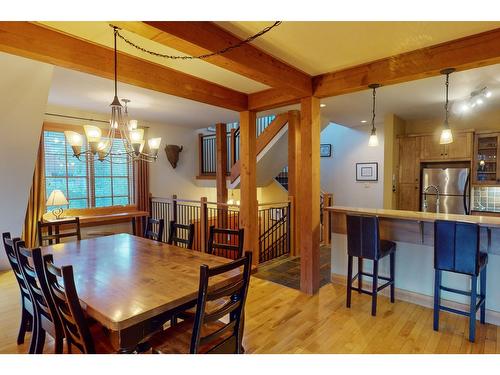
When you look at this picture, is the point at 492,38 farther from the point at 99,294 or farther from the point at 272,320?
the point at 99,294

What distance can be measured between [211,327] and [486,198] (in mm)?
5350

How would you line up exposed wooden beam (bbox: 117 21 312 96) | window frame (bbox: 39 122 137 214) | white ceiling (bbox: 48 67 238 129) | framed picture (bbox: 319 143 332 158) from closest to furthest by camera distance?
exposed wooden beam (bbox: 117 21 312 96) → white ceiling (bbox: 48 67 238 129) → window frame (bbox: 39 122 137 214) → framed picture (bbox: 319 143 332 158)

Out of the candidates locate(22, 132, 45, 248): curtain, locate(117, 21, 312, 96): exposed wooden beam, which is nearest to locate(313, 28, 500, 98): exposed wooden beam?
locate(117, 21, 312, 96): exposed wooden beam

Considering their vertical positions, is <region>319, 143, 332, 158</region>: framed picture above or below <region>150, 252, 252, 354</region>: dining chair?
above

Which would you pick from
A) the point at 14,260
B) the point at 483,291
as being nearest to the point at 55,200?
the point at 14,260

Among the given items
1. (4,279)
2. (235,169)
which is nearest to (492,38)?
(235,169)

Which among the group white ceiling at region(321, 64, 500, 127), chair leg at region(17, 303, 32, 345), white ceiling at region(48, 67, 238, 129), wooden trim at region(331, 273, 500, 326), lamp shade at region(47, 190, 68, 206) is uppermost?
white ceiling at region(48, 67, 238, 129)

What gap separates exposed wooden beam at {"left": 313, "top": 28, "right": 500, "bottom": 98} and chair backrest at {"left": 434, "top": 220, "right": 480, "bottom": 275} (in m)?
1.32

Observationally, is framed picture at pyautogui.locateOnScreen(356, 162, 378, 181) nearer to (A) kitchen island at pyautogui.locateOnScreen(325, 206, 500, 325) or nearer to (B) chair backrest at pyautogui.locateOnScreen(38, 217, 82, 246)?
(A) kitchen island at pyautogui.locateOnScreen(325, 206, 500, 325)

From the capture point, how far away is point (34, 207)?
4398mm

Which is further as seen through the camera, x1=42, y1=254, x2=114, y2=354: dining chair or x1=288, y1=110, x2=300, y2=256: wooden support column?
x1=288, y1=110, x2=300, y2=256: wooden support column

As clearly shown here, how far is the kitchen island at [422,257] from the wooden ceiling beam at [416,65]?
1.36 meters

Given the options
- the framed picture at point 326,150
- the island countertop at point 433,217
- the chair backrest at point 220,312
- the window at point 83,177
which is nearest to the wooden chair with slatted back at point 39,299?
the chair backrest at point 220,312

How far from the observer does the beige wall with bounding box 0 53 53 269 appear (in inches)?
108
